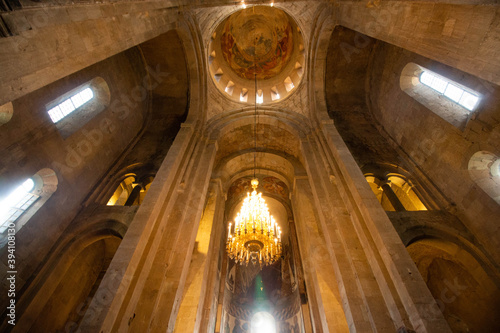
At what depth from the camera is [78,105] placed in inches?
296

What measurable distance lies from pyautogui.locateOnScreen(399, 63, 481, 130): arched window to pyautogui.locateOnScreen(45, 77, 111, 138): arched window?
11088mm

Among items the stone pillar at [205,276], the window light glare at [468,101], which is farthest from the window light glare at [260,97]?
the window light glare at [468,101]

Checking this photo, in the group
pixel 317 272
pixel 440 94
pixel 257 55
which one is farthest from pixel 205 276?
pixel 257 55

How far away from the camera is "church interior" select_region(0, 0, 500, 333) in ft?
12.9

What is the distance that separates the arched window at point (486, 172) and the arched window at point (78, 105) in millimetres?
11328

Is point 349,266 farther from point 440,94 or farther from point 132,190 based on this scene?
point 132,190

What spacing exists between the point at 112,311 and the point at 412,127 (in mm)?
9840

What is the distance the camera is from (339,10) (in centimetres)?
723

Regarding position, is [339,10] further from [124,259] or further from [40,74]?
[124,259]

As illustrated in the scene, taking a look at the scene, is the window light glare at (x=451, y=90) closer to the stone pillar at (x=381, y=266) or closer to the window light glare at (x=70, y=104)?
the stone pillar at (x=381, y=266)

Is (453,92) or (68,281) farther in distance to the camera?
(68,281)

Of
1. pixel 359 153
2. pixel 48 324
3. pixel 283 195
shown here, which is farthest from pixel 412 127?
pixel 48 324

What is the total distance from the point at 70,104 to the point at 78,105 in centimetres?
28

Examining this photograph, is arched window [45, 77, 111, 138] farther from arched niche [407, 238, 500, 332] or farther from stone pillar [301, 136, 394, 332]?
arched niche [407, 238, 500, 332]
